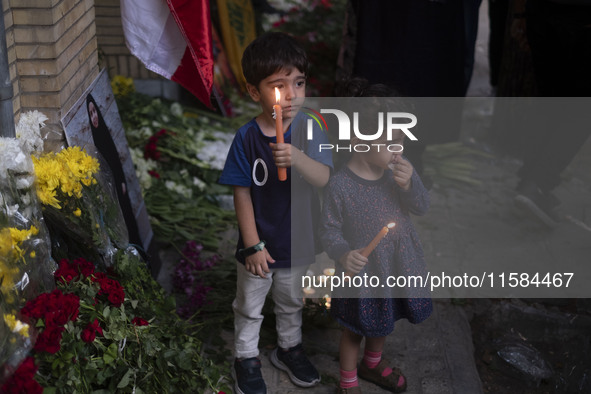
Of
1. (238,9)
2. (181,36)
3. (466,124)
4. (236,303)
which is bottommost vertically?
(466,124)

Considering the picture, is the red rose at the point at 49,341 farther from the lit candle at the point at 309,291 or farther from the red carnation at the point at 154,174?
the red carnation at the point at 154,174

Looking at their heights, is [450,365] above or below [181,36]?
below

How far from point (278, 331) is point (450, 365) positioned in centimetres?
81

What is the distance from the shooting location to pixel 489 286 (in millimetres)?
4012

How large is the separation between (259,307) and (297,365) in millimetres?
338

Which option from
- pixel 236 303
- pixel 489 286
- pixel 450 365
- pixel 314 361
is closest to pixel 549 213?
pixel 489 286

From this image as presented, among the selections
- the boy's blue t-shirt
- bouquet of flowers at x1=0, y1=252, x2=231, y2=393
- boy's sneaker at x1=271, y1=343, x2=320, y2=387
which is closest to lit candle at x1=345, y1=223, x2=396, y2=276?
the boy's blue t-shirt

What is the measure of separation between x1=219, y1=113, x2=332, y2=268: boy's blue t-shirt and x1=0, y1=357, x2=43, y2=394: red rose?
967 mm

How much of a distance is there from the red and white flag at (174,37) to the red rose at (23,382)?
1.65 m

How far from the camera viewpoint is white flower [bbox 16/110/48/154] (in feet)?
8.91

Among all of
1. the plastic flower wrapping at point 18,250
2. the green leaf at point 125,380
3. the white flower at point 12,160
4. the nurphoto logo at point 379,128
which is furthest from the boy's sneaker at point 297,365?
the white flower at point 12,160

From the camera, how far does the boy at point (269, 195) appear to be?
2.50 meters

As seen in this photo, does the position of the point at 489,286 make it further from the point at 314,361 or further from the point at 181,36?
the point at 181,36

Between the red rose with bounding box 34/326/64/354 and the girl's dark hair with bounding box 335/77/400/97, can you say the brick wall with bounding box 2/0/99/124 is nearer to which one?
the red rose with bounding box 34/326/64/354
